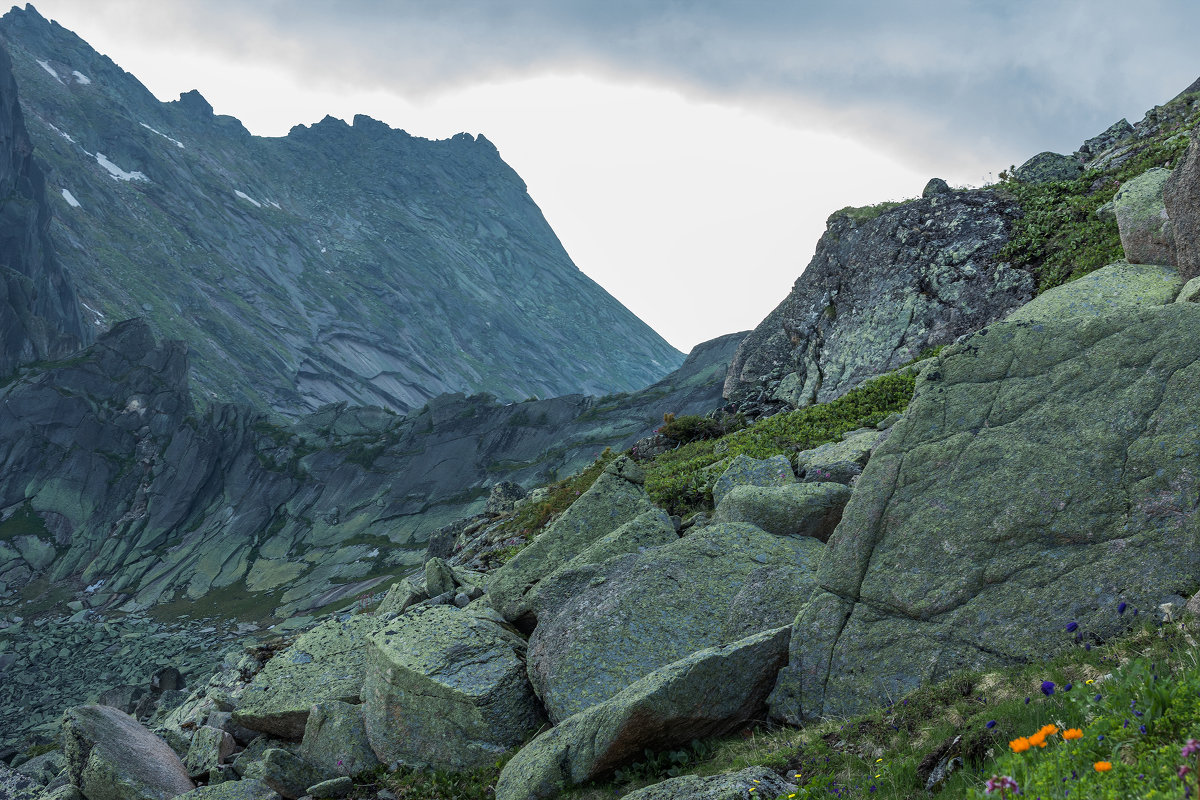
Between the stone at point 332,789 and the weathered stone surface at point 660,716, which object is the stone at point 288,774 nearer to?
the stone at point 332,789

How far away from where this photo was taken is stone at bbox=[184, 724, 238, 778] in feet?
47.1

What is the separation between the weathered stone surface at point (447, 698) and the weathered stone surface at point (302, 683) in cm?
204

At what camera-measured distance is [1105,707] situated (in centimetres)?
532

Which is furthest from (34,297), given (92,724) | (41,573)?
(92,724)

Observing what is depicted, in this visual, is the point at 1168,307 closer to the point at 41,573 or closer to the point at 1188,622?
the point at 1188,622

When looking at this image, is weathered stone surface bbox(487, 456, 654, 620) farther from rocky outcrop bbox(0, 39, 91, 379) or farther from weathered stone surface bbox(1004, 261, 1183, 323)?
rocky outcrop bbox(0, 39, 91, 379)

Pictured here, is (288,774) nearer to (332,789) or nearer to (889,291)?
(332,789)

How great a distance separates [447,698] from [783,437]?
14302 millimetres

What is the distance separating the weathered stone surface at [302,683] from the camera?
14.6m

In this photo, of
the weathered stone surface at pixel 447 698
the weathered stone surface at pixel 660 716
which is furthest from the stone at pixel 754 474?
the weathered stone surface at pixel 660 716

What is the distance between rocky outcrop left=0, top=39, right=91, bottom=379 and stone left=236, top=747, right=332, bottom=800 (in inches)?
6019

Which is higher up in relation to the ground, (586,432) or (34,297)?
(34,297)

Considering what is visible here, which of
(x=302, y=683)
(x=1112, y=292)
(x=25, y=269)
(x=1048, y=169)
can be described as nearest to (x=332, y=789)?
(x=302, y=683)

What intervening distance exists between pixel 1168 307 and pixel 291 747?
16.3 m
